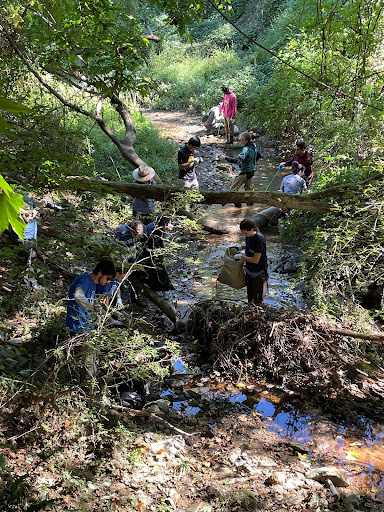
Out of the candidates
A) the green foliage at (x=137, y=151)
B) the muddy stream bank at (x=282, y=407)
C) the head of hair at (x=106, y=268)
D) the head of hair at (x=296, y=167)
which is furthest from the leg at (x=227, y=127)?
the head of hair at (x=106, y=268)

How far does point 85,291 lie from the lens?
15.8 feet

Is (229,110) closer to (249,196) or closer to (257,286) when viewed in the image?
(249,196)

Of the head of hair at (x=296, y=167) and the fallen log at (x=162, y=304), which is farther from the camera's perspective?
the head of hair at (x=296, y=167)

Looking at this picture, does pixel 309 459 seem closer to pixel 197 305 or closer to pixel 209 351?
pixel 209 351

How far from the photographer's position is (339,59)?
980 cm

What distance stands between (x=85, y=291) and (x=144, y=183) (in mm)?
2834

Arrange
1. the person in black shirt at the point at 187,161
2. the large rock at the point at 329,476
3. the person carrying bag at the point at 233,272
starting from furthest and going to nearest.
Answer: the person in black shirt at the point at 187,161, the person carrying bag at the point at 233,272, the large rock at the point at 329,476

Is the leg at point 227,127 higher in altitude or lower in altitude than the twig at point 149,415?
higher

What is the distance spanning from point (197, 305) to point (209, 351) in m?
0.71

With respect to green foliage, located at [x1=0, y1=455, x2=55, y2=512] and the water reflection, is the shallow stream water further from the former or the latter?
green foliage, located at [x1=0, y1=455, x2=55, y2=512]

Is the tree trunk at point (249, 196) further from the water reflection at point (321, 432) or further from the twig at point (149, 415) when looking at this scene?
the twig at point (149, 415)

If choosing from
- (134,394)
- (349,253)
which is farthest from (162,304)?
(349,253)

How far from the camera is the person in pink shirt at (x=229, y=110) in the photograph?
15.8m

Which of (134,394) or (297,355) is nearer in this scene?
(134,394)
